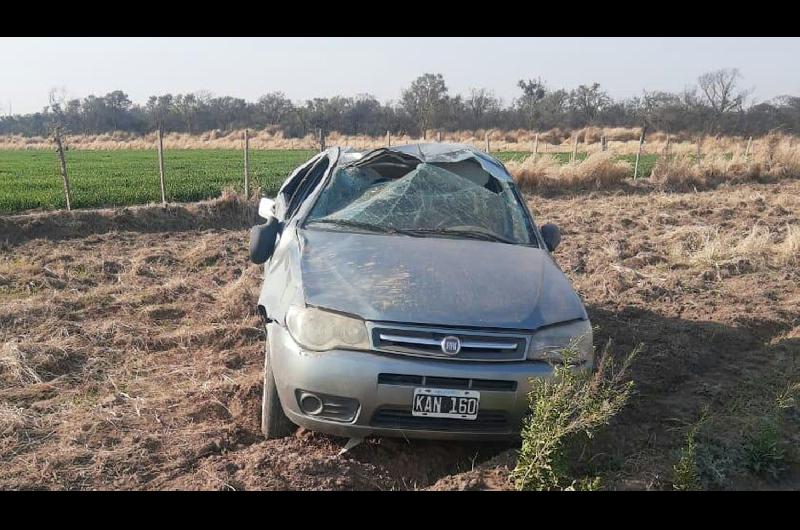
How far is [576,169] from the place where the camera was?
16.8 meters

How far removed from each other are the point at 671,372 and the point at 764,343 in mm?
1262

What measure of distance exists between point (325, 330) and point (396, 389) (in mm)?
481

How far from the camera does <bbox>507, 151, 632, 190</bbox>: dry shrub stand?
53.5 feet

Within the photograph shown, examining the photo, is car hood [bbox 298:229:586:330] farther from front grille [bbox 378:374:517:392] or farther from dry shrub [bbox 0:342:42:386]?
dry shrub [bbox 0:342:42:386]

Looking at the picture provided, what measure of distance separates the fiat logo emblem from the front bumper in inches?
2.0

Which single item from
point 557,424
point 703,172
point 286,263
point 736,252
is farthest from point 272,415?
point 703,172

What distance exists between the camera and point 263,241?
4.37 meters

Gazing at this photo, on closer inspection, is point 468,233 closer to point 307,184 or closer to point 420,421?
point 420,421

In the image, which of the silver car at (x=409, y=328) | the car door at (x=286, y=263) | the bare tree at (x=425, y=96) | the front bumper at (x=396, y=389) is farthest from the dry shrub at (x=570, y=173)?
the bare tree at (x=425, y=96)
